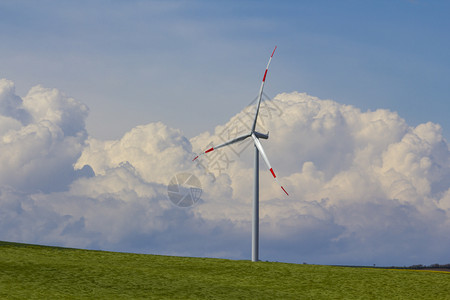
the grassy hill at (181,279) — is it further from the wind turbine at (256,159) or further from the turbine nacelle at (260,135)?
the turbine nacelle at (260,135)

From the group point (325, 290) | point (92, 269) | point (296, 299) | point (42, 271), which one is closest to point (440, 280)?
point (325, 290)

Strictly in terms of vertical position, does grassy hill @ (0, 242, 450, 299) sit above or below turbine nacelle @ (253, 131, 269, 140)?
below

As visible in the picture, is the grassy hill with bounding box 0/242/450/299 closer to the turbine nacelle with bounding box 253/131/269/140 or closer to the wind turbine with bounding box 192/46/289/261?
the wind turbine with bounding box 192/46/289/261

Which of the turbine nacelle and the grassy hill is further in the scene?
the turbine nacelle

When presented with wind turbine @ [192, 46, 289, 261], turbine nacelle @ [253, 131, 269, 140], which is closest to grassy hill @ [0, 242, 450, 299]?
wind turbine @ [192, 46, 289, 261]

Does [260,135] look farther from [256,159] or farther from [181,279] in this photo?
[181,279]

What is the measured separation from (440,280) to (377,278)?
587 centimetres

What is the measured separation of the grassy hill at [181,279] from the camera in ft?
131

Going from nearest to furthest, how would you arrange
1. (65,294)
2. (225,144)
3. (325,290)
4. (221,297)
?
1. (65,294)
2. (221,297)
3. (325,290)
4. (225,144)

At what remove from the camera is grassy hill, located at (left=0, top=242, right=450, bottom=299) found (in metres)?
39.9

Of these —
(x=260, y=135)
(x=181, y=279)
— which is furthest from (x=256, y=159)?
(x=181, y=279)

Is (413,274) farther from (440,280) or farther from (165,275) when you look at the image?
(165,275)

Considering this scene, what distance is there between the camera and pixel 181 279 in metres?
46.2

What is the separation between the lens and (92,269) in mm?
47375
